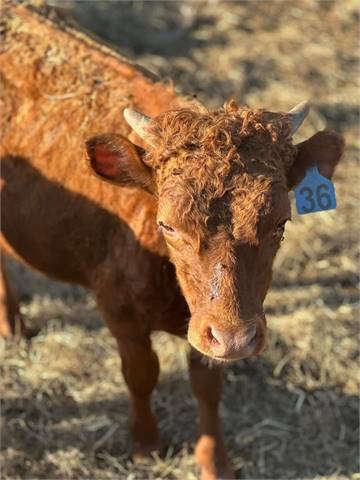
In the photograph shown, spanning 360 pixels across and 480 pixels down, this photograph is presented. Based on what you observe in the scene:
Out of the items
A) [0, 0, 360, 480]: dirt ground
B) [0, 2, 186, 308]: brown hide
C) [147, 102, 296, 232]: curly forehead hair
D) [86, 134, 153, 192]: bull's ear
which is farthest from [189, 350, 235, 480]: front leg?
[147, 102, 296, 232]: curly forehead hair

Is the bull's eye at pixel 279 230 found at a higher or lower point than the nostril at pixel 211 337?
higher

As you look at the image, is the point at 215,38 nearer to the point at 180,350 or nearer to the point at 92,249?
the point at 180,350

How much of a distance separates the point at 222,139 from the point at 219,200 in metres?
0.30

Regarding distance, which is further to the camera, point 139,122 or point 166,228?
point 139,122

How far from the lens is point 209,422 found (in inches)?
196

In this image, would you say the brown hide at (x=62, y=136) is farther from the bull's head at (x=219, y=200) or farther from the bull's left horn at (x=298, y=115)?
the bull's left horn at (x=298, y=115)

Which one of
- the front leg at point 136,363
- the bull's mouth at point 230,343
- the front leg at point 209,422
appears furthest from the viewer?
the front leg at point 209,422

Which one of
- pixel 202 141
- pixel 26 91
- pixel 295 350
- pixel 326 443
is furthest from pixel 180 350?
pixel 202 141

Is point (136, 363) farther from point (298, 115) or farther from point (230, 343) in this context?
point (298, 115)

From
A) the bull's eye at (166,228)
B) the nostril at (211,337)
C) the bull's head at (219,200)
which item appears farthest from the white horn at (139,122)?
the nostril at (211,337)

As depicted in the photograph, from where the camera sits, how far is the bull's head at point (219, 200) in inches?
141

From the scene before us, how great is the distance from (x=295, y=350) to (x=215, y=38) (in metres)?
4.79

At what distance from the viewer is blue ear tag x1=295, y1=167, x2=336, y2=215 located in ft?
13.4

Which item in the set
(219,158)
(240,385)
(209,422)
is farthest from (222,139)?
(240,385)
